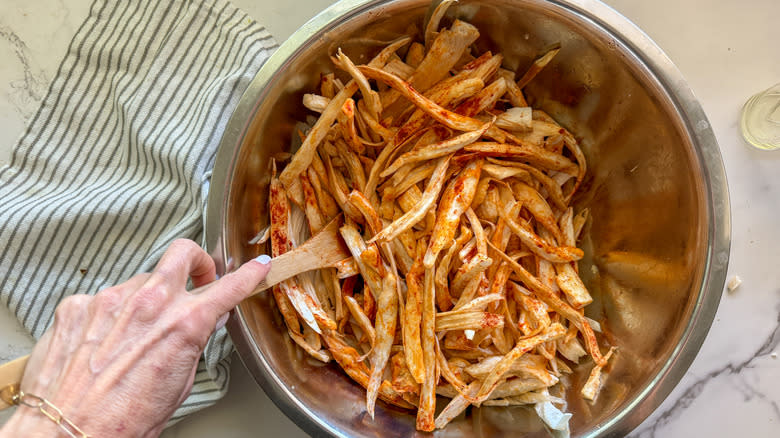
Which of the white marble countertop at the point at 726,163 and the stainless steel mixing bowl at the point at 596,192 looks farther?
the white marble countertop at the point at 726,163

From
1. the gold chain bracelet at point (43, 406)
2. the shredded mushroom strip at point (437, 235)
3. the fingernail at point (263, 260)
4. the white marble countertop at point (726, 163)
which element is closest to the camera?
the gold chain bracelet at point (43, 406)

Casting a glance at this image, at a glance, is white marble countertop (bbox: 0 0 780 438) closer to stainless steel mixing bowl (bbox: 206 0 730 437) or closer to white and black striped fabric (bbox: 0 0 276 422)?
white and black striped fabric (bbox: 0 0 276 422)

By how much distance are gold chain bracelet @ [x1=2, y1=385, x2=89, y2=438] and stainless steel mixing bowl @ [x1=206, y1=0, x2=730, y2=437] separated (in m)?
0.29

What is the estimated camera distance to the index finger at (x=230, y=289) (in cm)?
82

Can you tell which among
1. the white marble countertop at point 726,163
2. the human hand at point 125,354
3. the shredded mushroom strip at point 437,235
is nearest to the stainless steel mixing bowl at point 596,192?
the shredded mushroom strip at point 437,235

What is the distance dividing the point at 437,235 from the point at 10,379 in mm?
718

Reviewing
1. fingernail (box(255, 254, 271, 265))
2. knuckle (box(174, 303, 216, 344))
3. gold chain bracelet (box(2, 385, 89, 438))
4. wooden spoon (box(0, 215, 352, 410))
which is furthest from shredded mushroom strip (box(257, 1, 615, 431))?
gold chain bracelet (box(2, 385, 89, 438))

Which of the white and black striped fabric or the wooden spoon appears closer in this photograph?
the wooden spoon

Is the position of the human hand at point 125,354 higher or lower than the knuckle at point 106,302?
lower

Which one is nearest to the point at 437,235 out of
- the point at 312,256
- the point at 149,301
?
the point at 312,256

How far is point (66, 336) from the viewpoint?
796 millimetres

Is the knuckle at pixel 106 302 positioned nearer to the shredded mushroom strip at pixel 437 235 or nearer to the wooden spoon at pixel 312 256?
the wooden spoon at pixel 312 256

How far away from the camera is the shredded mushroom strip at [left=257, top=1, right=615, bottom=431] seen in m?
1.04

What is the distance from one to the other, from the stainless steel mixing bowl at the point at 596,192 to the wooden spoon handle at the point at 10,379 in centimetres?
32
